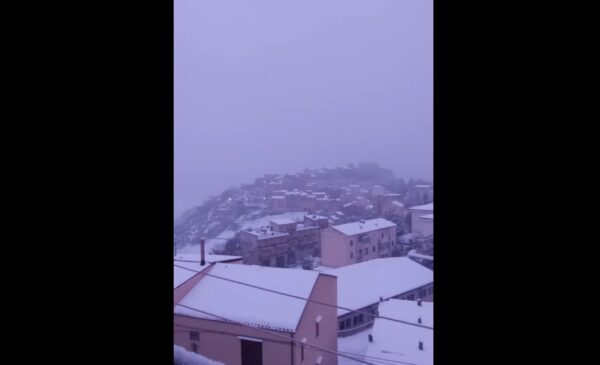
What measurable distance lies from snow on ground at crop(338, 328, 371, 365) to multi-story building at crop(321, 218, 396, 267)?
87 centimetres

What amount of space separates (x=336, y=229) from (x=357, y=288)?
0.80 meters

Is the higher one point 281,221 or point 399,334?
point 281,221

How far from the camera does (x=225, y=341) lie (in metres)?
4.69

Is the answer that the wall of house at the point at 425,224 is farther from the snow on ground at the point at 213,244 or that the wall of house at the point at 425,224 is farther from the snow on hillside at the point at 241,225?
the snow on ground at the point at 213,244

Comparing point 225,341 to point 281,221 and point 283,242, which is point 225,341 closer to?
point 283,242

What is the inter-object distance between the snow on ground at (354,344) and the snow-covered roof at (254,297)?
0.93 metres

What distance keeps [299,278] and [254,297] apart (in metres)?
0.56

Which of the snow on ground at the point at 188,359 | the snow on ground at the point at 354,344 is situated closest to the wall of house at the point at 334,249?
the snow on ground at the point at 354,344

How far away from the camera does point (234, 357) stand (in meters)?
4.75

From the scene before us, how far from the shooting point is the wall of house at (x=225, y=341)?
445cm

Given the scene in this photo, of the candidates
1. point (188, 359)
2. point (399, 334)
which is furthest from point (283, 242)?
point (188, 359)

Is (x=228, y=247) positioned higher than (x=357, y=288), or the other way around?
(x=228, y=247)
